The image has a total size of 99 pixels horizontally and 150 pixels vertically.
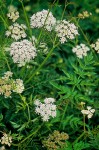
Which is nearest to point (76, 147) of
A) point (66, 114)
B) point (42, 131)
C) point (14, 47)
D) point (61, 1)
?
point (42, 131)

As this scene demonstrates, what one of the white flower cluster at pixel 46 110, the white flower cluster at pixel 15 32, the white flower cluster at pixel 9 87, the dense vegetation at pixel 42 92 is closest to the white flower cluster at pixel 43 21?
the dense vegetation at pixel 42 92

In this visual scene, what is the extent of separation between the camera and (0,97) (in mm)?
3855

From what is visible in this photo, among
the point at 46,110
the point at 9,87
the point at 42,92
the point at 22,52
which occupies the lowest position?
the point at 46,110

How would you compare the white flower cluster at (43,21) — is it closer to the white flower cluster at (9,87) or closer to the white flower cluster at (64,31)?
the white flower cluster at (64,31)

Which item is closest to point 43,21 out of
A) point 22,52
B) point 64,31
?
point 64,31

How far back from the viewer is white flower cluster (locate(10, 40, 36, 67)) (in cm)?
364

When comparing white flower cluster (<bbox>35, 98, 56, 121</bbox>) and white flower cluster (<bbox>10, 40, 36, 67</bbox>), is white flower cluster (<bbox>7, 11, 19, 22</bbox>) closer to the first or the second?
white flower cluster (<bbox>10, 40, 36, 67</bbox>)

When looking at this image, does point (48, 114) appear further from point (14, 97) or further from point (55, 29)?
point (55, 29)

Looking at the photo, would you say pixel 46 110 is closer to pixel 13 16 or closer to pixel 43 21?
pixel 43 21

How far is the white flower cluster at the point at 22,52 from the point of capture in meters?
3.64

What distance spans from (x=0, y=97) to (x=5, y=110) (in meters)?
0.33

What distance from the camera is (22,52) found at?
12.0ft

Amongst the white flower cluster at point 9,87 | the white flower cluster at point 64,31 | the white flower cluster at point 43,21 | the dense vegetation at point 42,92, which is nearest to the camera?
the white flower cluster at point 9,87

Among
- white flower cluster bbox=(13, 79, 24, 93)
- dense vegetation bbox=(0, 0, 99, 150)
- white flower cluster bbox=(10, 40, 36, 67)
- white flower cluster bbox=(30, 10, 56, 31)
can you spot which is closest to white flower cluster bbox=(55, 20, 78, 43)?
dense vegetation bbox=(0, 0, 99, 150)
